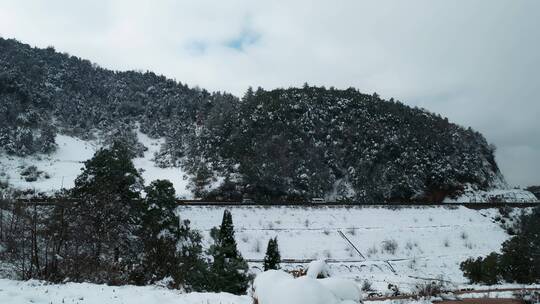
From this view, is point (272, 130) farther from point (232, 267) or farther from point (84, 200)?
point (232, 267)

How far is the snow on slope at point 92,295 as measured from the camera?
28.2 feet

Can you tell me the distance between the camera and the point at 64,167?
149ft

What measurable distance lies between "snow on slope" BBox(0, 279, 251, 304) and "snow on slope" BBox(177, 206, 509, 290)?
14.5 meters

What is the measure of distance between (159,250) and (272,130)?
1354 inches

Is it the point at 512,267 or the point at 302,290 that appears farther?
the point at 512,267

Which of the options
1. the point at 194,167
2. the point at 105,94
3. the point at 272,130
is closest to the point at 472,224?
the point at 272,130

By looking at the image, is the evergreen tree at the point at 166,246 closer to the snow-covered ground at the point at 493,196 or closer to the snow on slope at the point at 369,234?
the snow on slope at the point at 369,234

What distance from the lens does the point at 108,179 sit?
22.6m

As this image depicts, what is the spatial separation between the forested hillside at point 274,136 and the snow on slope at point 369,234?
409 inches

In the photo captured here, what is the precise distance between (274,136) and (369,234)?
22.9 metres

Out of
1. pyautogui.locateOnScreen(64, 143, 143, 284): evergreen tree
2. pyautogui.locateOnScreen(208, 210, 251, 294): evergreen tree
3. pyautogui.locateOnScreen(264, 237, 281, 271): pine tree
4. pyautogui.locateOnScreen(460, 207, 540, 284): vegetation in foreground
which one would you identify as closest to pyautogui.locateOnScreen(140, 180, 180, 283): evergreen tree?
pyautogui.locateOnScreen(64, 143, 143, 284): evergreen tree

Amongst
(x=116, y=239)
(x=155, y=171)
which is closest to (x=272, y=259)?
(x=116, y=239)

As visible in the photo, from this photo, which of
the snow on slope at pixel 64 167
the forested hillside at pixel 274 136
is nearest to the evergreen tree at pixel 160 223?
the snow on slope at pixel 64 167

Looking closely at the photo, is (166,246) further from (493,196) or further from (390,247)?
(493,196)
